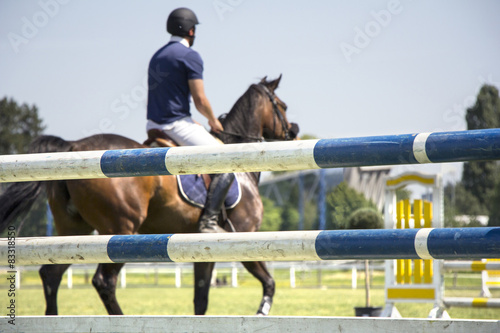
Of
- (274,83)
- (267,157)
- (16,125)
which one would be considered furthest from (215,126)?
(16,125)

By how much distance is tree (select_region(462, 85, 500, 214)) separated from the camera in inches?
1909

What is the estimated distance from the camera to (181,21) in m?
5.23

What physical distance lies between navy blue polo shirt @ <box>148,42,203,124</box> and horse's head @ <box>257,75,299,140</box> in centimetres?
125

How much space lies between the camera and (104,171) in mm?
2117

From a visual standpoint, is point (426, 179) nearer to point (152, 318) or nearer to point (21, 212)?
point (21, 212)

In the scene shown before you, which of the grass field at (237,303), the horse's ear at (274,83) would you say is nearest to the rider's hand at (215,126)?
the horse's ear at (274,83)

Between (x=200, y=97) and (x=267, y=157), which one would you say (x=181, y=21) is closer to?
(x=200, y=97)

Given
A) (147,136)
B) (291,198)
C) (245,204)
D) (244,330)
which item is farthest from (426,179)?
(291,198)

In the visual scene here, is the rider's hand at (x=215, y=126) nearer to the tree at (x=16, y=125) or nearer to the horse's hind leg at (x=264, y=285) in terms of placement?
the horse's hind leg at (x=264, y=285)

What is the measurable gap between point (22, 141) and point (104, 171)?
45201 mm

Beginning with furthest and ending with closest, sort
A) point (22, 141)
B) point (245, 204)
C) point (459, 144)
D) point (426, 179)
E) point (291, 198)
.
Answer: point (291, 198) < point (22, 141) < point (426, 179) < point (245, 204) < point (459, 144)

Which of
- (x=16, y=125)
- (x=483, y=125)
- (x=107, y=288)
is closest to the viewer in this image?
(x=107, y=288)

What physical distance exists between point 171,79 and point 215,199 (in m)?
1.08

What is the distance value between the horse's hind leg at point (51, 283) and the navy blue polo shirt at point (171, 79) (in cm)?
147
